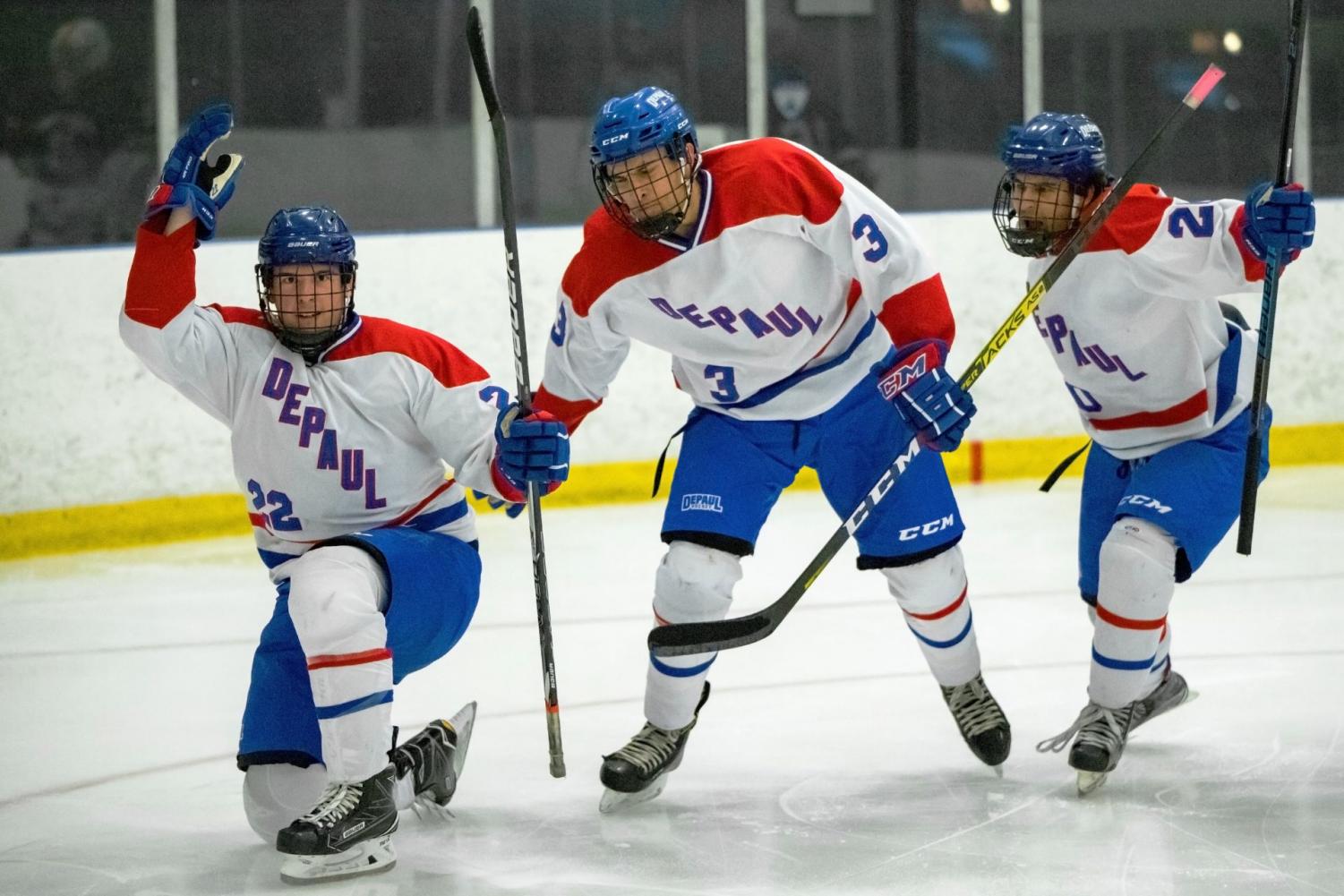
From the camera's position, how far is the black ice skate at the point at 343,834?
2443mm

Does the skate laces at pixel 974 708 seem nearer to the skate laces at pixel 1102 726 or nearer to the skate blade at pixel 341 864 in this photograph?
the skate laces at pixel 1102 726

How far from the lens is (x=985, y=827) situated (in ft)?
8.74

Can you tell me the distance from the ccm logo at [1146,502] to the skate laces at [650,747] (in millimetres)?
765

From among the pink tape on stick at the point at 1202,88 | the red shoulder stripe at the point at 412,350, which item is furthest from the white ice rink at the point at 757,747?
the pink tape on stick at the point at 1202,88

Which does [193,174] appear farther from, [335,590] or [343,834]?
[343,834]

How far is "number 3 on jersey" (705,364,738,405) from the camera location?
2896 millimetres

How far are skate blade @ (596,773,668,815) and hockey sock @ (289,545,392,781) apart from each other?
16.9 inches

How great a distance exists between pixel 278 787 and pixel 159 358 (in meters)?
0.62

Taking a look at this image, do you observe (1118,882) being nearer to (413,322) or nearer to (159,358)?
(159,358)

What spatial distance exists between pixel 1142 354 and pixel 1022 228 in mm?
270

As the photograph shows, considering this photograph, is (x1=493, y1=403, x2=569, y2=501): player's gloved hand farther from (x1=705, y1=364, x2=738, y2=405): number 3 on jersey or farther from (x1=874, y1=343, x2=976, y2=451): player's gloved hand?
(x1=874, y1=343, x2=976, y2=451): player's gloved hand

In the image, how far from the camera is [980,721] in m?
2.95

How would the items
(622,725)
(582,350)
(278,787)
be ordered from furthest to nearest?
(622,725) → (582,350) → (278,787)

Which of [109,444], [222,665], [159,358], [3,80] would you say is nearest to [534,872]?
[159,358]
